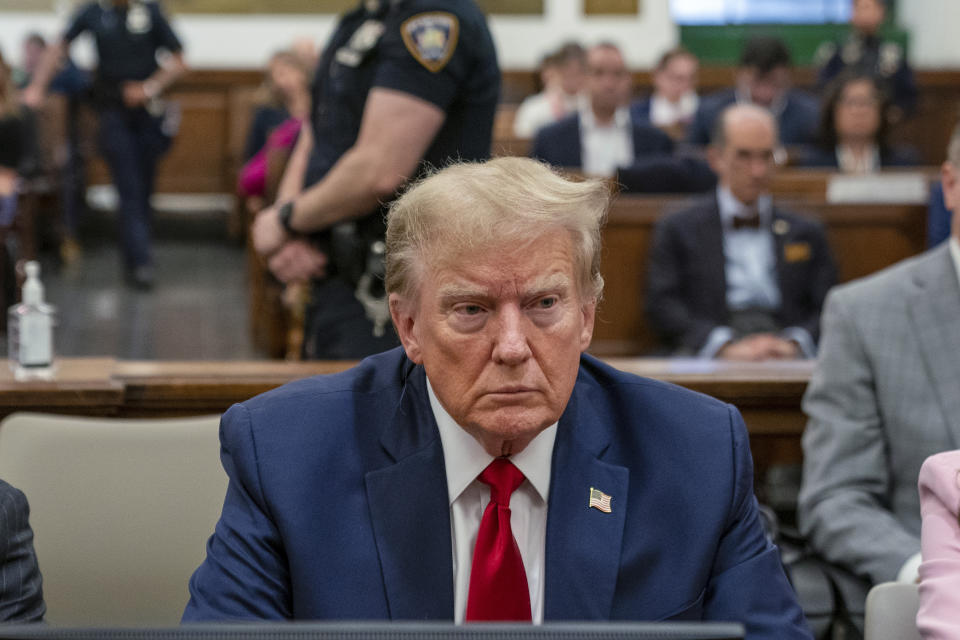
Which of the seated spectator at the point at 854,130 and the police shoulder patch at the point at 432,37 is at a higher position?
the police shoulder patch at the point at 432,37

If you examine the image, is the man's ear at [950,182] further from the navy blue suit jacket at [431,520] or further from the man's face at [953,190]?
the navy blue suit jacket at [431,520]

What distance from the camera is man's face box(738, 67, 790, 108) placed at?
322 inches

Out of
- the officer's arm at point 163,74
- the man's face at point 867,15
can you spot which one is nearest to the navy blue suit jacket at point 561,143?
the officer's arm at point 163,74

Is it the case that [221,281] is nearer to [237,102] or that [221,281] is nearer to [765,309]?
[237,102]

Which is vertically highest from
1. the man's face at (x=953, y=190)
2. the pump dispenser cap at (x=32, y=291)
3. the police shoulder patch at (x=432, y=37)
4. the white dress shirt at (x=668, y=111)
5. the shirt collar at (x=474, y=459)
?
the police shoulder patch at (x=432, y=37)

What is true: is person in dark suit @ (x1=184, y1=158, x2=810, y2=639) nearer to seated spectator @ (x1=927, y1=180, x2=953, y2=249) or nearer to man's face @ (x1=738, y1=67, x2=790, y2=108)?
seated spectator @ (x1=927, y1=180, x2=953, y2=249)

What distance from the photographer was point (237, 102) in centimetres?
1031

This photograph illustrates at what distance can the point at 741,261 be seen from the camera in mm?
4438

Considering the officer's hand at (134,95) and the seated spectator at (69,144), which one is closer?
the officer's hand at (134,95)

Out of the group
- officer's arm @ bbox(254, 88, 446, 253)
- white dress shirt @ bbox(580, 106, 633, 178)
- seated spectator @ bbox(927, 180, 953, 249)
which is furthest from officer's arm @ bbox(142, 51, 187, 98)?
officer's arm @ bbox(254, 88, 446, 253)

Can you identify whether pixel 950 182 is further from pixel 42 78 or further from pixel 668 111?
pixel 42 78

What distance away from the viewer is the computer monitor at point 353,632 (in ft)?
2.50

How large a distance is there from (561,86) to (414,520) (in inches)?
332

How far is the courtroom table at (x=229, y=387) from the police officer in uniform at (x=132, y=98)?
18.0ft
